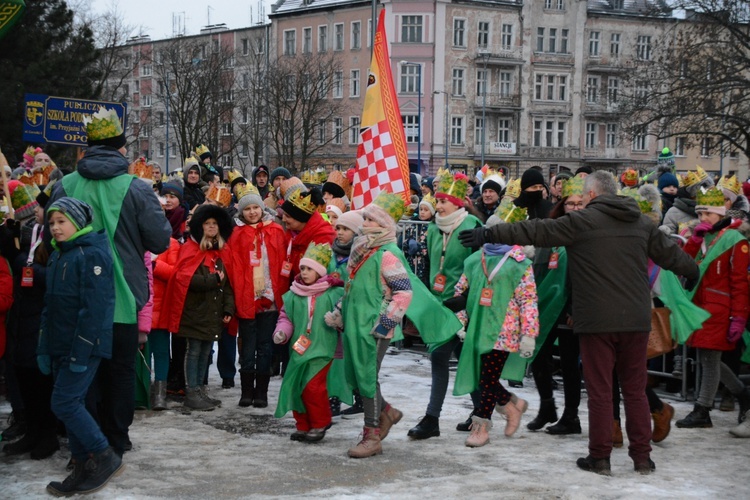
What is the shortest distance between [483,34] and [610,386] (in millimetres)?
63040

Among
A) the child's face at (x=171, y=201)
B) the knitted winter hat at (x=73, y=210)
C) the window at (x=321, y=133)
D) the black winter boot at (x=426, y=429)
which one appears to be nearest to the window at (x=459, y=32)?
the window at (x=321, y=133)

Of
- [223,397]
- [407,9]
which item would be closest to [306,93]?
[407,9]

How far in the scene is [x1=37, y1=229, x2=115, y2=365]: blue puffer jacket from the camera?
19.8 ft

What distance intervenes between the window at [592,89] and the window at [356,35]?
55.3 feet

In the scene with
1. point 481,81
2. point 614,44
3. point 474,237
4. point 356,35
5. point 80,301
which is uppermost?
point 614,44

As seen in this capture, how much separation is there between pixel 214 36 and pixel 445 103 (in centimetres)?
1750

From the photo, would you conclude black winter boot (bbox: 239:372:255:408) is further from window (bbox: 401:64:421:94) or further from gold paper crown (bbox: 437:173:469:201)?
window (bbox: 401:64:421:94)

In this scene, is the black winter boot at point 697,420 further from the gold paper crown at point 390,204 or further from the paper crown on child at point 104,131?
the paper crown on child at point 104,131

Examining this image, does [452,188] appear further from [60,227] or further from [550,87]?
[550,87]

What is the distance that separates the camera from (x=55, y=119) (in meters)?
13.5

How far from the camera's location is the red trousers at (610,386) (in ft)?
22.5

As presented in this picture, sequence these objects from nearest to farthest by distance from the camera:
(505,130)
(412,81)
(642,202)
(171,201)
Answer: (642,202)
(171,201)
(412,81)
(505,130)

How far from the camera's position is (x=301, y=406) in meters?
7.62

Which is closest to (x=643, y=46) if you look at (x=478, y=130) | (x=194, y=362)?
(x=478, y=130)
